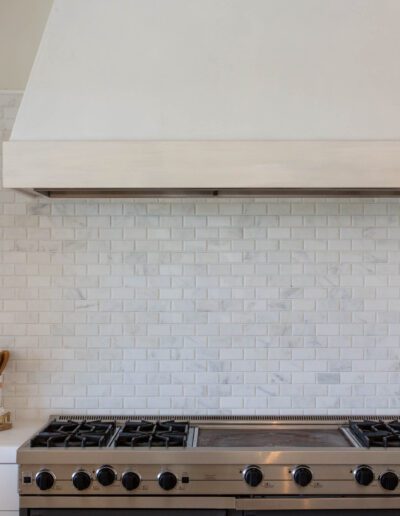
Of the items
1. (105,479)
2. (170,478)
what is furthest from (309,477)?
(105,479)

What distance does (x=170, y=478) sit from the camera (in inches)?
90.7

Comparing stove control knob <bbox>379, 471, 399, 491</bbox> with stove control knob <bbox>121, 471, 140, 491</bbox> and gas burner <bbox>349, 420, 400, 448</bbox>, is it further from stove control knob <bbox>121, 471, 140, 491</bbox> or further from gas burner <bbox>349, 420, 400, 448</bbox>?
stove control knob <bbox>121, 471, 140, 491</bbox>

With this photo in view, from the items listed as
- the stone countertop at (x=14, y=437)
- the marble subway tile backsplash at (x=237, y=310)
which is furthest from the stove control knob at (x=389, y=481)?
the stone countertop at (x=14, y=437)

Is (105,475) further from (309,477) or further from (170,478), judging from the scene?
(309,477)

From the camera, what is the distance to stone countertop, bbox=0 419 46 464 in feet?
7.89

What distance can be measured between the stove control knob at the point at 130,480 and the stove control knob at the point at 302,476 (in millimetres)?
610

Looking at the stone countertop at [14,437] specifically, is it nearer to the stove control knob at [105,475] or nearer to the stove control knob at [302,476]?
the stove control knob at [105,475]

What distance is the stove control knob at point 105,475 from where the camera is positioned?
7.57ft
